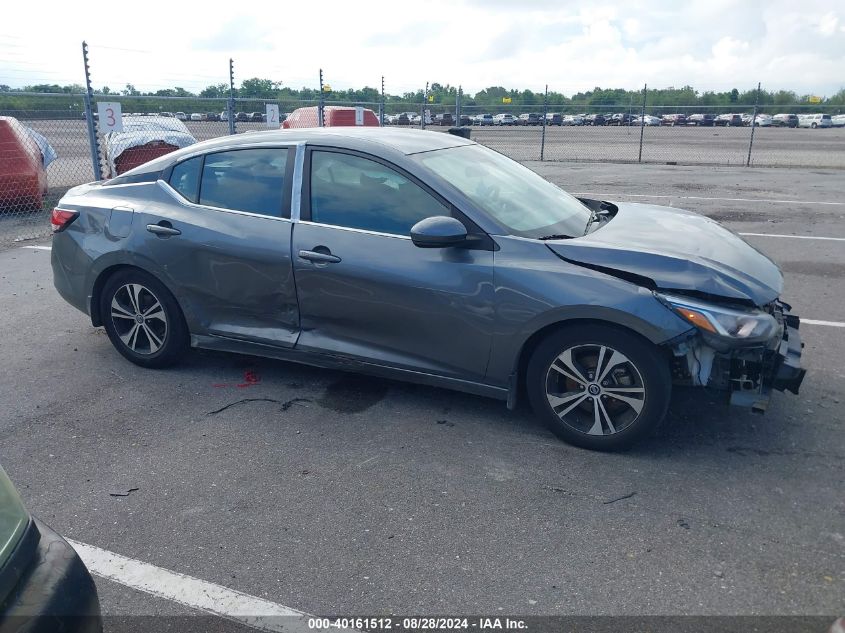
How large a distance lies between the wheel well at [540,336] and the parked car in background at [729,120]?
171ft

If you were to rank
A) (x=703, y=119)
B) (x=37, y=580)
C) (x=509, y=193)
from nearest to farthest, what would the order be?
(x=37, y=580) → (x=509, y=193) → (x=703, y=119)

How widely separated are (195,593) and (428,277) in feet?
6.59

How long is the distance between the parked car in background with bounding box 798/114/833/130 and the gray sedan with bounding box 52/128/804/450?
56.1m

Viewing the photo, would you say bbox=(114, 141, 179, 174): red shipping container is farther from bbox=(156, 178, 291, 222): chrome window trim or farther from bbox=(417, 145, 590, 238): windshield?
bbox=(417, 145, 590, 238): windshield

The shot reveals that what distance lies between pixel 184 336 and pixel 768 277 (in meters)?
3.68

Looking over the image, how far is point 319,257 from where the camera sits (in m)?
4.32

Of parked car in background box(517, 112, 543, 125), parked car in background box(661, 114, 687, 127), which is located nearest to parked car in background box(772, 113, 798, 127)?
parked car in background box(661, 114, 687, 127)

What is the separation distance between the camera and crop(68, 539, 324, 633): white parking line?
2684 millimetres

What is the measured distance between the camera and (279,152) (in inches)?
183

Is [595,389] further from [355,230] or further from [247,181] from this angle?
[247,181]

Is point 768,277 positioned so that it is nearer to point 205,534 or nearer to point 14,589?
point 205,534

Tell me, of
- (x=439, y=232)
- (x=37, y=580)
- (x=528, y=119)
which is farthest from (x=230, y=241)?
(x=528, y=119)

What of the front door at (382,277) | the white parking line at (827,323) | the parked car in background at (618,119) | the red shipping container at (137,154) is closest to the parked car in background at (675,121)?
the parked car in background at (618,119)

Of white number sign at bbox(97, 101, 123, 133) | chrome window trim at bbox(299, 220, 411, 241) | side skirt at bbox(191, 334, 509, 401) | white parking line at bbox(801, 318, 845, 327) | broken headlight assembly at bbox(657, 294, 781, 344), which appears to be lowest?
white parking line at bbox(801, 318, 845, 327)
